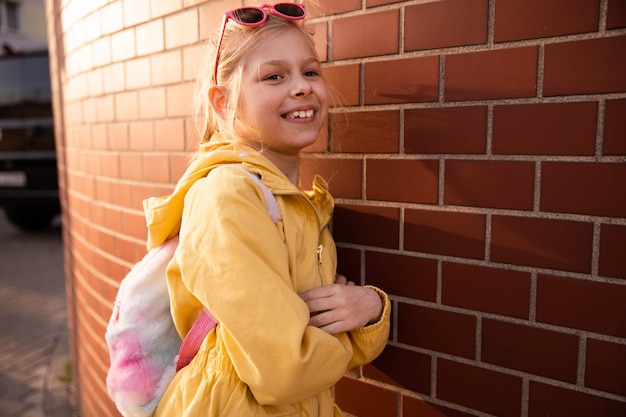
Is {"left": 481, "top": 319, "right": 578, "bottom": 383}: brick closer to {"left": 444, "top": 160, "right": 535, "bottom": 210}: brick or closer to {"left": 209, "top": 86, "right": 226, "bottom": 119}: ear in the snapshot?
{"left": 444, "top": 160, "right": 535, "bottom": 210}: brick

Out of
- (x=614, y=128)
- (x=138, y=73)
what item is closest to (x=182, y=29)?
(x=138, y=73)

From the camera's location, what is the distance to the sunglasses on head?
1438 millimetres

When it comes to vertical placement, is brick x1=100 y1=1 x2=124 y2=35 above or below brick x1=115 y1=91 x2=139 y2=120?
above

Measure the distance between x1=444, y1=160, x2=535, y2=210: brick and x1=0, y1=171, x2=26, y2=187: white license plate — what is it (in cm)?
776

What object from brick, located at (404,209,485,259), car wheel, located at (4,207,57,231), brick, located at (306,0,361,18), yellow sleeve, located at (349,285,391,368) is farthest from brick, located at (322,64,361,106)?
car wheel, located at (4,207,57,231)

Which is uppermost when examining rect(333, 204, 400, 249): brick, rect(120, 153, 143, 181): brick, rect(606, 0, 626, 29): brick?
rect(606, 0, 626, 29): brick

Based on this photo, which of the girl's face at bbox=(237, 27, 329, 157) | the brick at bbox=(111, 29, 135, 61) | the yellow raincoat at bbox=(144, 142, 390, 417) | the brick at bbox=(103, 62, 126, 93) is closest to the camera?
the yellow raincoat at bbox=(144, 142, 390, 417)

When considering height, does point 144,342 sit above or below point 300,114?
below

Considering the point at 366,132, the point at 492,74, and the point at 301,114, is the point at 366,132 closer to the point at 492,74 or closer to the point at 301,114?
the point at 301,114

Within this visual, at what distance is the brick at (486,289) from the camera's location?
1374 millimetres

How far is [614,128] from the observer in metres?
1.21

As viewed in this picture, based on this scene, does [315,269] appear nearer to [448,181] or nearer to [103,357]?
[448,181]

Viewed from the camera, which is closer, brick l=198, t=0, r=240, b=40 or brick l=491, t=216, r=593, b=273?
brick l=491, t=216, r=593, b=273

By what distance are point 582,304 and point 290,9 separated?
1.04 metres
